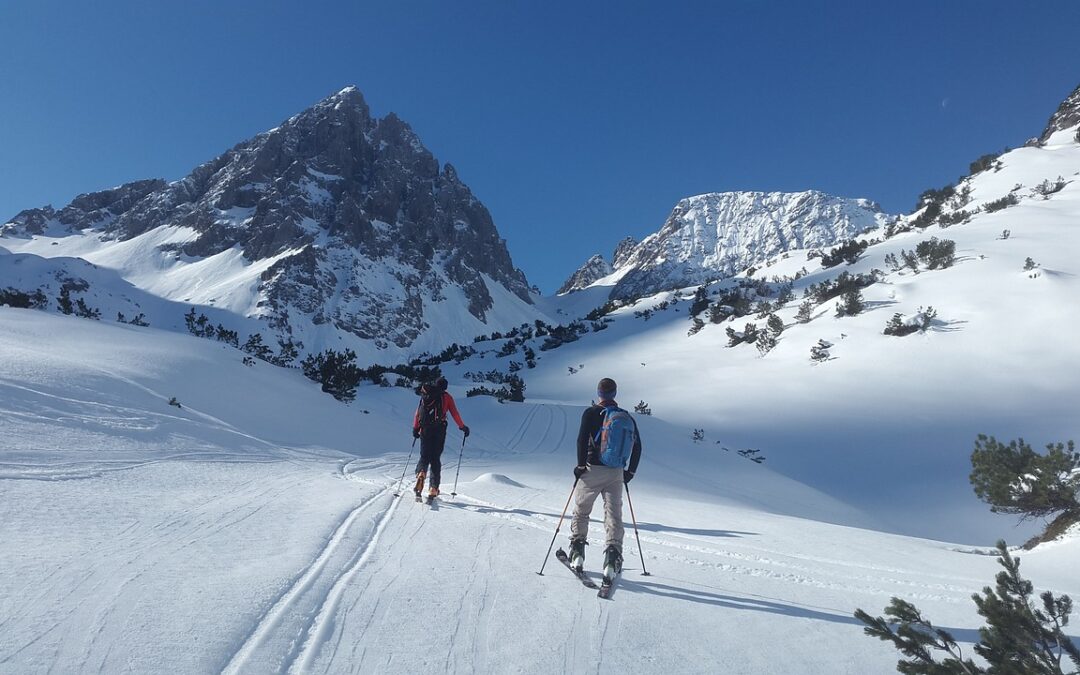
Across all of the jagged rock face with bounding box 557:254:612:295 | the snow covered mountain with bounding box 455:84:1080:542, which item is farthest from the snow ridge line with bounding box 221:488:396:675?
the jagged rock face with bounding box 557:254:612:295

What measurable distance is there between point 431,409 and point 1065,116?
219 feet

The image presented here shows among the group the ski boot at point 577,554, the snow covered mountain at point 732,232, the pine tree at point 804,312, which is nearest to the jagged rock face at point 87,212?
the snow covered mountain at point 732,232

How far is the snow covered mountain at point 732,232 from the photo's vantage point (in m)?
121

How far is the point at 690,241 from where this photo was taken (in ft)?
457

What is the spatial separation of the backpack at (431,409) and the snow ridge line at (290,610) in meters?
2.88

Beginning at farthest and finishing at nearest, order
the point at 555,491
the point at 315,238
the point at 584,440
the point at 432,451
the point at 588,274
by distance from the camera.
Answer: the point at 588,274, the point at 315,238, the point at 555,491, the point at 432,451, the point at 584,440

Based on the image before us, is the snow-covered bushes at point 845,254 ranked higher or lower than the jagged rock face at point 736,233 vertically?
lower

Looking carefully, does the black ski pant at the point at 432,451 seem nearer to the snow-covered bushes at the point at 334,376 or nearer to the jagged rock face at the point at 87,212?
the snow-covered bushes at the point at 334,376

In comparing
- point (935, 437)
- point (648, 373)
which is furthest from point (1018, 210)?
point (935, 437)

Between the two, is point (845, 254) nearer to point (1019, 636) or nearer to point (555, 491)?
point (555, 491)

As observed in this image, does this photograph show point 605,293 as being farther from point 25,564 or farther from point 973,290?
point 25,564

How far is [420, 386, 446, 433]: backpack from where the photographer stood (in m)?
7.32

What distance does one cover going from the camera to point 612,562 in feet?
13.0

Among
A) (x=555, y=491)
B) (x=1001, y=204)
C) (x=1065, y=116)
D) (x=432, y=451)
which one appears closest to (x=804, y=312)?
(x=1001, y=204)
